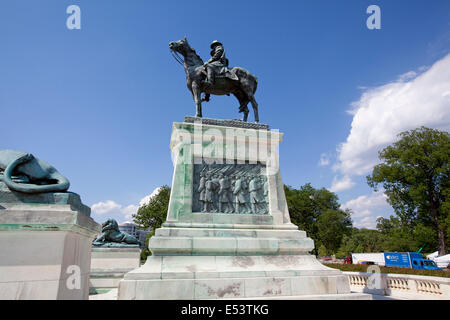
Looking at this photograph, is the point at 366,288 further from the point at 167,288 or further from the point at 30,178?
the point at 30,178

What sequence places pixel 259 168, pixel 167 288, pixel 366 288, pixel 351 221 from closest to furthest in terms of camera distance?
pixel 167 288, pixel 259 168, pixel 366 288, pixel 351 221

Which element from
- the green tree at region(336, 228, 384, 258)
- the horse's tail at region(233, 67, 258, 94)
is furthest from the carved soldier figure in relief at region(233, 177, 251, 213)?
the green tree at region(336, 228, 384, 258)

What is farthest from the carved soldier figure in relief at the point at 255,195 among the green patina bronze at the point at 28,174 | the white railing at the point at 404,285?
the white railing at the point at 404,285

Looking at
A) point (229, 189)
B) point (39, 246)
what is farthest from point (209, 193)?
point (39, 246)

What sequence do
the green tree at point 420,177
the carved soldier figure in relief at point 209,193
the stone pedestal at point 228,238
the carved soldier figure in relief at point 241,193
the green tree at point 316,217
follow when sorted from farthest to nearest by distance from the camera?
the green tree at point 316,217, the green tree at point 420,177, the carved soldier figure in relief at point 241,193, the carved soldier figure in relief at point 209,193, the stone pedestal at point 228,238

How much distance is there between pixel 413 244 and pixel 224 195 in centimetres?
3766

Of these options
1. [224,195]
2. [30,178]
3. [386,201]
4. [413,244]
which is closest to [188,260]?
[224,195]

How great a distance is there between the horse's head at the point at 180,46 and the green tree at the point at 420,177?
3176 centimetres

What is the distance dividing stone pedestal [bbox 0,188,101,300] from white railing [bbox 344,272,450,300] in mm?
11569

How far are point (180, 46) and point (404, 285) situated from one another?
14.3 meters

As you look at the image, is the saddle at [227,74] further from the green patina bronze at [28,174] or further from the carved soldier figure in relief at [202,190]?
the green patina bronze at [28,174]

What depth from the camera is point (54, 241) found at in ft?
13.9

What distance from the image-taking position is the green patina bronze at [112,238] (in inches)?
548

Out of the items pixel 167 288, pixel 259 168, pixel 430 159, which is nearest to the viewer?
pixel 167 288
